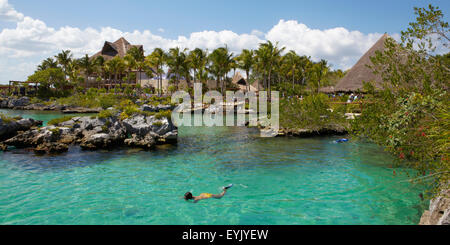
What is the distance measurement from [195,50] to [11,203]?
43.9 metres

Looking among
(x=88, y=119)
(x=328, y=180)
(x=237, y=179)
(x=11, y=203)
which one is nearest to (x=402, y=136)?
(x=328, y=180)

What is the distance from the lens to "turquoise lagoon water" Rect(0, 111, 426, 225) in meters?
8.02

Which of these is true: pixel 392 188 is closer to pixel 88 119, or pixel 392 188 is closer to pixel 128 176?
pixel 128 176

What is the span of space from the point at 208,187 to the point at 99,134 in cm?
1063

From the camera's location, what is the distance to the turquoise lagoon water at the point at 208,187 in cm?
802

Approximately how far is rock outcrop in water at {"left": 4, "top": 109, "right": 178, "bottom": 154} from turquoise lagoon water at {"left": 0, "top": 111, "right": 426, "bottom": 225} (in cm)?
107

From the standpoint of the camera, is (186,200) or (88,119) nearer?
(186,200)

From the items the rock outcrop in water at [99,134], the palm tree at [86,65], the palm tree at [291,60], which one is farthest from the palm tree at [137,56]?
the rock outcrop in water at [99,134]

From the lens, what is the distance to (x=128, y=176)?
11.9m

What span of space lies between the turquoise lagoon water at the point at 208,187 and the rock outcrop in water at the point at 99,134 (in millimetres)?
1067

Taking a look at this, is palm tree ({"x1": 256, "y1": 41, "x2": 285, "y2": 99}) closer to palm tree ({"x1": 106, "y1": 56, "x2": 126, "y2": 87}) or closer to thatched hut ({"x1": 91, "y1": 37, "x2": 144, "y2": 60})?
palm tree ({"x1": 106, "y1": 56, "x2": 126, "y2": 87})

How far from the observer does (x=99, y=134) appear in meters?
17.8

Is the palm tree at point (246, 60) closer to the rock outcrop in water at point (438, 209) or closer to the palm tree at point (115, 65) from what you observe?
the palm tree at point (115, 65)

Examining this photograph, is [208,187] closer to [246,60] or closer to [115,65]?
[246,60]
